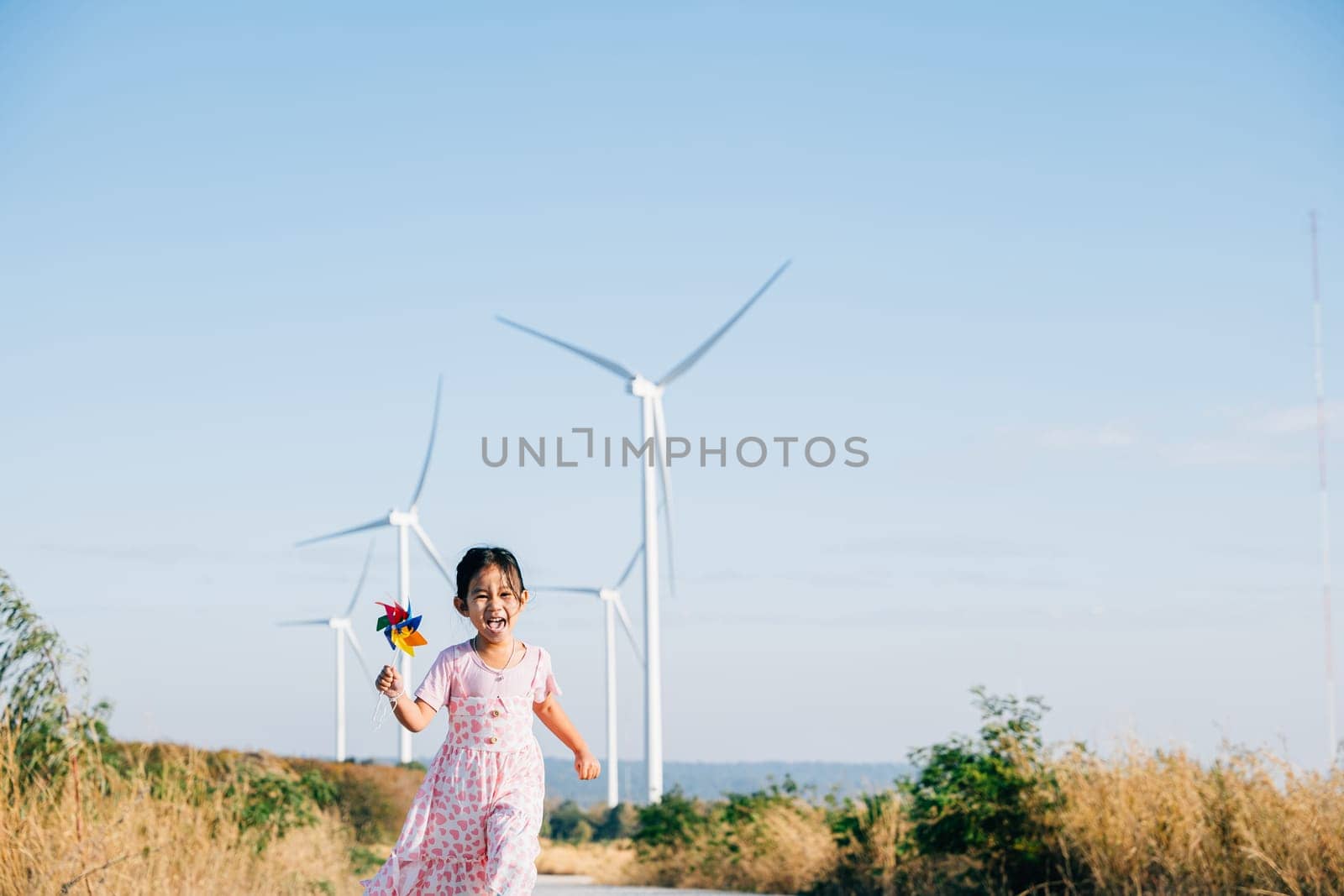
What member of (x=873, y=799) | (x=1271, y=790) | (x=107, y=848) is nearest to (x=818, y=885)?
(x=873, y=799)

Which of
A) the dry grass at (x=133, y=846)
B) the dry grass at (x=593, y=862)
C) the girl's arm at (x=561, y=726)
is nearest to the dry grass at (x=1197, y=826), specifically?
the girl's arm at (x=561, y=726)

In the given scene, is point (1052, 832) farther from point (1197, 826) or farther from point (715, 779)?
point (715, 779)

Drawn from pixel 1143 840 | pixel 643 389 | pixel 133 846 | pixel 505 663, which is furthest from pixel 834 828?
pixel 643 389

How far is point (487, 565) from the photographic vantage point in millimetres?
7145

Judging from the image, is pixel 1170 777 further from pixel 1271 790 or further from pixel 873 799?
pixel 873 799

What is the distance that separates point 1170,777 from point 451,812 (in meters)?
7.47

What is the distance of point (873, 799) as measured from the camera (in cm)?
1658

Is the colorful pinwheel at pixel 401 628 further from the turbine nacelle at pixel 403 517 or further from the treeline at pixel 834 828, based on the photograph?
the turbine nacelle at pixel 403 517

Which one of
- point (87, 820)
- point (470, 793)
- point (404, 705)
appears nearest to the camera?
point (404, 705)

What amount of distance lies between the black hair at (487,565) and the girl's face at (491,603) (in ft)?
0.05

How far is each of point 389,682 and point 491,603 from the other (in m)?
0.65

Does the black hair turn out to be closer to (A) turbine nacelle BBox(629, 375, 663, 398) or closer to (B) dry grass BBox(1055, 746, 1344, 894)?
(B) dry grass BBox(1055, 746, 1344, 894)

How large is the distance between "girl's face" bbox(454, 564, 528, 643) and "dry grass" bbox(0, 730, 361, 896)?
113 inches

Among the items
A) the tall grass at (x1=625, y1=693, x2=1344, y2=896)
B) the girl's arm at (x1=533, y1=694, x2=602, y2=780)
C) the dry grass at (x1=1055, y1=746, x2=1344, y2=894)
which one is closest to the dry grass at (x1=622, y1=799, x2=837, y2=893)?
the tall grass at (x1=625, y1=693, x2=1344, y2=896)
